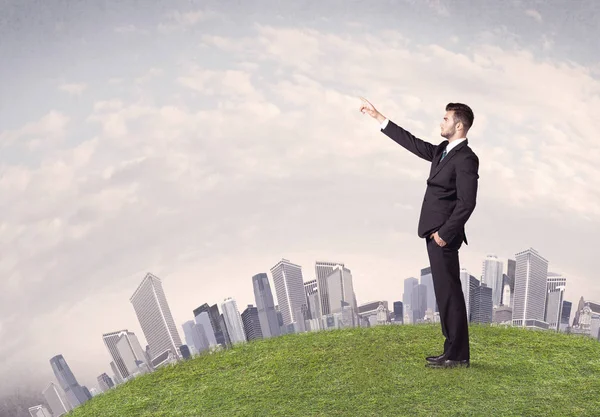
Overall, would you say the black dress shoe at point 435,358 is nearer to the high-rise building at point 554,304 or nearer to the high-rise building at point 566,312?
the high-rise building at point 554,304

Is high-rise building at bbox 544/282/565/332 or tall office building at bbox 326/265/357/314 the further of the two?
tall office building at bbox 326/265/357/314

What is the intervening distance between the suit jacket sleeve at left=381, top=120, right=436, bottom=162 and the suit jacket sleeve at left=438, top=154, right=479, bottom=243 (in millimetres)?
445

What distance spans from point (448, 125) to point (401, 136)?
19.9 inches

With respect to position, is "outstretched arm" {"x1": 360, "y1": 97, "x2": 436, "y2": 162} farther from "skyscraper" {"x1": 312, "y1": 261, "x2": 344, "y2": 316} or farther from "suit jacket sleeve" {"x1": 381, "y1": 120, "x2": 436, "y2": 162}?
"skyscraper" {"x1": 312, "y1": 261, "x2": 344, "y2": 316}

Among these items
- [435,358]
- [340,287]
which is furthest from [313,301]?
[435,358]

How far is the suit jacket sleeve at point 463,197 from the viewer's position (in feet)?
17.0

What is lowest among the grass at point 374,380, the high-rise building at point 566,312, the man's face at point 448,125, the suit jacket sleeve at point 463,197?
the high-rise building at point 566,312

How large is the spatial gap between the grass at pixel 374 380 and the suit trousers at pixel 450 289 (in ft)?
1.04

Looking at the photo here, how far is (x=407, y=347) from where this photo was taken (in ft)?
21.2

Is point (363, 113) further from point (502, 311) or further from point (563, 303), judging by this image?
point (563, 303)

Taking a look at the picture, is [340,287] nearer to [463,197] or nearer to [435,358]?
[435,358]

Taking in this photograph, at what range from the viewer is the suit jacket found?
17.0ft

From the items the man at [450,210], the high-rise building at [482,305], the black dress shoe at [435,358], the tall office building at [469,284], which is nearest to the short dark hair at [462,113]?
the man at [450,210]

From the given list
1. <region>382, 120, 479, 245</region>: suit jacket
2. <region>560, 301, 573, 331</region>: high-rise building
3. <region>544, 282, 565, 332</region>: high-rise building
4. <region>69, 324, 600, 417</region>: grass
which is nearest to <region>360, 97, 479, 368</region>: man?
<region>382, 120, 479, 245</region>: suit jacket
